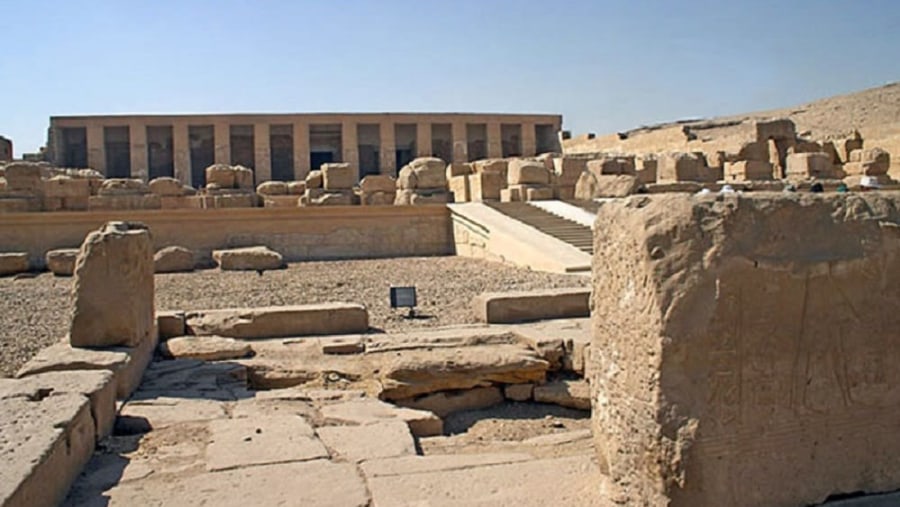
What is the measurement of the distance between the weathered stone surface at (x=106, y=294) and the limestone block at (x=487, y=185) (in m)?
11.6

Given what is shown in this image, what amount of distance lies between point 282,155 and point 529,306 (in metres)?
25.0

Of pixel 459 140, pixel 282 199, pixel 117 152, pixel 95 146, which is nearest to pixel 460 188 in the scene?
pixel 282 199

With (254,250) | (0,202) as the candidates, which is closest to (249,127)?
(0,202)

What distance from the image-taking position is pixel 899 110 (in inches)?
1328

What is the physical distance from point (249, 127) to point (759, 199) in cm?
2906

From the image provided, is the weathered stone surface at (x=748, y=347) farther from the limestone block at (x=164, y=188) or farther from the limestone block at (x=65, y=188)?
the limestone block at (x=164, y=188)

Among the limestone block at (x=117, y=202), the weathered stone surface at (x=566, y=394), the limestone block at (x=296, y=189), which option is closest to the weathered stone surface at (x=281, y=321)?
the weathered stone surface at (x=566, y=394)

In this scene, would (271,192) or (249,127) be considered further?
(249,127)

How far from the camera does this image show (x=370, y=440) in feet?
14.2

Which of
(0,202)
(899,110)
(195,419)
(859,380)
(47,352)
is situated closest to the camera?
(859,380)

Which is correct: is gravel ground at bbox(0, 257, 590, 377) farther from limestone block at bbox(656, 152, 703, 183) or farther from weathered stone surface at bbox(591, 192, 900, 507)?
limestone block at bbox(656, 152, 703, 183)

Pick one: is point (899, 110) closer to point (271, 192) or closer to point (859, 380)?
point (271, 192)

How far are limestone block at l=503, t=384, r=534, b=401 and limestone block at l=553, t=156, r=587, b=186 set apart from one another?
39.8 ft

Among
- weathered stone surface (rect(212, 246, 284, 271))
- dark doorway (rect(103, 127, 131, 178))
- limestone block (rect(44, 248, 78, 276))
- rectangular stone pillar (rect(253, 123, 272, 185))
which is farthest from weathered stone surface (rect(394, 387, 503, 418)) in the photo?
dark doorway (rect(103, 127, 131, 178))
